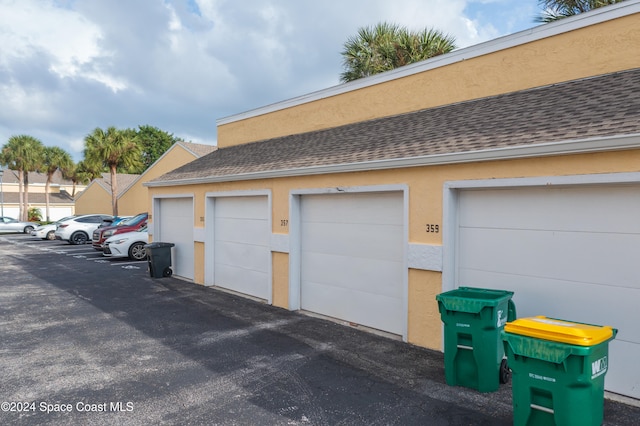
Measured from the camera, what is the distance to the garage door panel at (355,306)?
691 cm

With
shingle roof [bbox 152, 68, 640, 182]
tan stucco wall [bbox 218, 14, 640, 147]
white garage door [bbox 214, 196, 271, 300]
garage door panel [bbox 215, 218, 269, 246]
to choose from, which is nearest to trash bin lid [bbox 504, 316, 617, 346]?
shingle roof [bbox 152, 68, 640, 182]

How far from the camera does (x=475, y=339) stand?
470cm

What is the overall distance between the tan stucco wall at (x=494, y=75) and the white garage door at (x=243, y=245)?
2.57 metres

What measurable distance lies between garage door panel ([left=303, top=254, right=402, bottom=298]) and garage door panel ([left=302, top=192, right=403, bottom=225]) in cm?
69

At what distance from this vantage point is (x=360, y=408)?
14.4 feet

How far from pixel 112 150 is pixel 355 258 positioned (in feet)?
84.9

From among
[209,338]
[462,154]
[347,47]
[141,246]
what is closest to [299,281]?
[209,338]

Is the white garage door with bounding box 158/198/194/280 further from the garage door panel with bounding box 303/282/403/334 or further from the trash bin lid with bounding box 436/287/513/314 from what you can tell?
the trash bin lid with bounding box 436/287/513/314

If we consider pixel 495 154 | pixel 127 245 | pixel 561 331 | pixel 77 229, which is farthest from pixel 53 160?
pixel 561 331

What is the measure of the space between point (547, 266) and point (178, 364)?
192 inches

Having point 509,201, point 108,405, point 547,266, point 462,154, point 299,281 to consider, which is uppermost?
point 462,154

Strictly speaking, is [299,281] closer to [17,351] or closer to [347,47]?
[17,351]

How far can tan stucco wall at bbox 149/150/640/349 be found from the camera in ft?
15.5

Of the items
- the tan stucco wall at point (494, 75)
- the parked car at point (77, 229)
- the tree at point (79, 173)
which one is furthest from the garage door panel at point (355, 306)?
the tree at point (79, 173)
